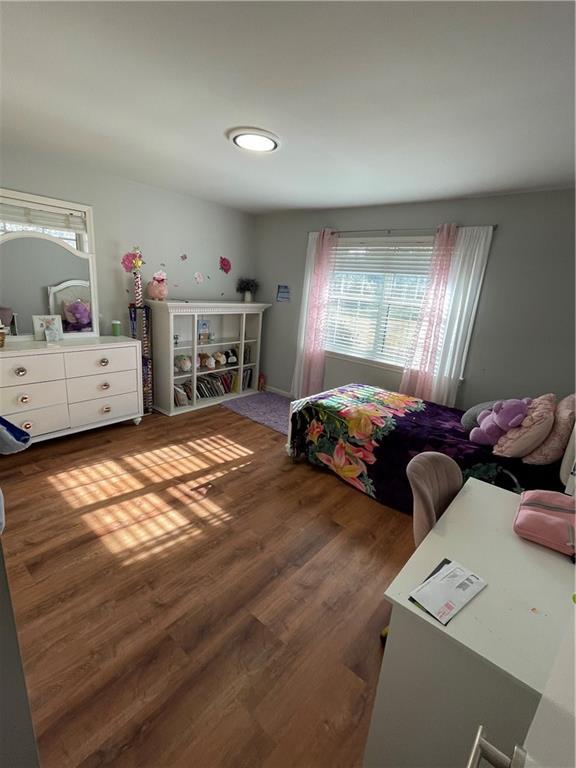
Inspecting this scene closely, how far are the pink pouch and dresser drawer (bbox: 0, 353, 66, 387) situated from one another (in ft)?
10.3

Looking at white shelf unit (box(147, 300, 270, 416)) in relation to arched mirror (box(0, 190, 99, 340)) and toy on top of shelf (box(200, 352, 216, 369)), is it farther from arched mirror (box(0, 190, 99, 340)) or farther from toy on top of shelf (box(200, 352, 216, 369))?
arched mirror (box(0, 190, 99, 340))


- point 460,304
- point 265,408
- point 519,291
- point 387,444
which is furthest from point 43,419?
point 519,291

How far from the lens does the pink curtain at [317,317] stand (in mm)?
3799

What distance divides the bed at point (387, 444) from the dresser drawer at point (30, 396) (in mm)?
1940

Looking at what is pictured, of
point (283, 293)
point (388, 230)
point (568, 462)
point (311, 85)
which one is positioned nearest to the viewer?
point (311, 85)

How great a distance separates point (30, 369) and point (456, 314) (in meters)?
3.54

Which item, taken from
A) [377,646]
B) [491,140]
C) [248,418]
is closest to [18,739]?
[377,646]

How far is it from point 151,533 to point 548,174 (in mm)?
3421

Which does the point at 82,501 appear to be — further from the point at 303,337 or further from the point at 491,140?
the point at 491,140

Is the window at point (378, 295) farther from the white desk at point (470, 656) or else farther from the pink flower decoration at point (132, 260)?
the white desk at point (470, 656)

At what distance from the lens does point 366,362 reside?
3725 millimetres

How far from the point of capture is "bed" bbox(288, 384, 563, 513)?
6.81 feet

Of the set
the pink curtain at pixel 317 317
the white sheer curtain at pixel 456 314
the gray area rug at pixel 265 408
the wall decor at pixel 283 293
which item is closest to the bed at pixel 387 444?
the white sheer curtain at pixel 456 314

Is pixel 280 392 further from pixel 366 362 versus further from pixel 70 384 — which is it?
pixel 70 384
